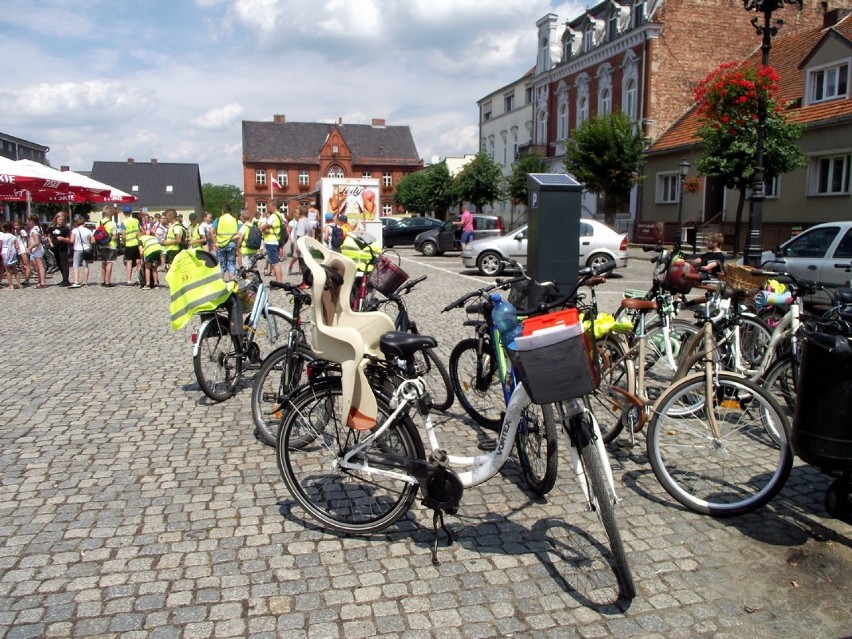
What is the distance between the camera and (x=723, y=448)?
13.5ft

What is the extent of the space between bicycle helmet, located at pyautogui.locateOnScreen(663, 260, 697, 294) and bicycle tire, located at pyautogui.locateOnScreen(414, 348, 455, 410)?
73.2 inches

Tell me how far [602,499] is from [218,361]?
13.3 feet

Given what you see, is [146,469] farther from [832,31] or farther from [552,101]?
[552,101]

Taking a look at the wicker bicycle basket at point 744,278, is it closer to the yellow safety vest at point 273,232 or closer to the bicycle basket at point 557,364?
the bicycle basket at point 557,364

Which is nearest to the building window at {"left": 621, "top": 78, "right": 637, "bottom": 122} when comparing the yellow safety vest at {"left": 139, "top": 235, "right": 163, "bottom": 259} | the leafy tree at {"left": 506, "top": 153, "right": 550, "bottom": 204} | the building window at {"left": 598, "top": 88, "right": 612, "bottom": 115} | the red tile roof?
the building window at {"left": 598, "top": 88, "right": 612, "bottom": 115}

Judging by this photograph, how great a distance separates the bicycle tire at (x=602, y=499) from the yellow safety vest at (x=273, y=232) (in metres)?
12.5

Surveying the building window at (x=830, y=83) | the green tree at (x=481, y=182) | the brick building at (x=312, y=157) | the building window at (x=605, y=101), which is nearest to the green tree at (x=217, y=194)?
the brick building at (x=312, y=157)

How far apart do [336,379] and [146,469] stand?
1.81 m

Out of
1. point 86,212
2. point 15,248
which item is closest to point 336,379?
point 15,248

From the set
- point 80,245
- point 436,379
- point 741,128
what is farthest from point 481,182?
point 436,379

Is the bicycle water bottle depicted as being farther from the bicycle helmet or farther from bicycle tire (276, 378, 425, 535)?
the bicycle helmet

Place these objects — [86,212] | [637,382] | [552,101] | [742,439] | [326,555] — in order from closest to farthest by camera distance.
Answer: [326,555]
[742,439]
[637,382]
[552,101]
[86,212]

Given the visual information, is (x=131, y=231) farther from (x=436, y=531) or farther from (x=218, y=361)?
(x=436, y=531)

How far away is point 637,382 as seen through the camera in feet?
15.5
